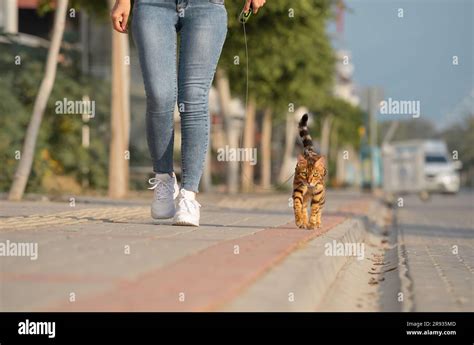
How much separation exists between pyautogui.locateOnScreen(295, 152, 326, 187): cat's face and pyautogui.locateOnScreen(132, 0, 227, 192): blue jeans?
1.12 m

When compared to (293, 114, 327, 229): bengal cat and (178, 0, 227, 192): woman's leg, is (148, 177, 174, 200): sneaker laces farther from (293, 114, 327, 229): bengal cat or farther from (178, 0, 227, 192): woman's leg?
(293, 114, 327, 229): bengal cat

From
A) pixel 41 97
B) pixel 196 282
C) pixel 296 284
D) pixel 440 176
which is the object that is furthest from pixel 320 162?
pixel 440 176

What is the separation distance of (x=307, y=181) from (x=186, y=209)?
4.40 feet

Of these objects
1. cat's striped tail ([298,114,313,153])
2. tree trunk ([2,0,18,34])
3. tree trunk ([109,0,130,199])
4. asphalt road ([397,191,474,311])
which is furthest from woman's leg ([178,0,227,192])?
tree trunk ([2,0,18,34])

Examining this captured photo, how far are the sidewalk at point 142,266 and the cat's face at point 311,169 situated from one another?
500 mm

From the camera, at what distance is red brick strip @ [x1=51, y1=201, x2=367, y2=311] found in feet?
15.4

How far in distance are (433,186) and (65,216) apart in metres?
42.1

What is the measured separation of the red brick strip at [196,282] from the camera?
4680 mm

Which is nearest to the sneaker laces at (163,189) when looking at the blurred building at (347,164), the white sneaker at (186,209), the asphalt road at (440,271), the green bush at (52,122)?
the white sneaker at (186,209)

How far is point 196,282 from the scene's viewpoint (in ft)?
17.6

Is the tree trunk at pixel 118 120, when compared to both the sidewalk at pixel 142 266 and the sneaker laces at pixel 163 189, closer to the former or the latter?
the sidewalk at pixel 142 266

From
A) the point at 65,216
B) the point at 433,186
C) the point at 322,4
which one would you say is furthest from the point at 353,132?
the point at 65,216

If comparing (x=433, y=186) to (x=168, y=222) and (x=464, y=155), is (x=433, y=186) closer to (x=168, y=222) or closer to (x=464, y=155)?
(x=168, y=222)

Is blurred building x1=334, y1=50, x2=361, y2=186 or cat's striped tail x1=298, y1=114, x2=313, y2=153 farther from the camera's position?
blurred building x1=334, y1=50, x2=361, y2=186
